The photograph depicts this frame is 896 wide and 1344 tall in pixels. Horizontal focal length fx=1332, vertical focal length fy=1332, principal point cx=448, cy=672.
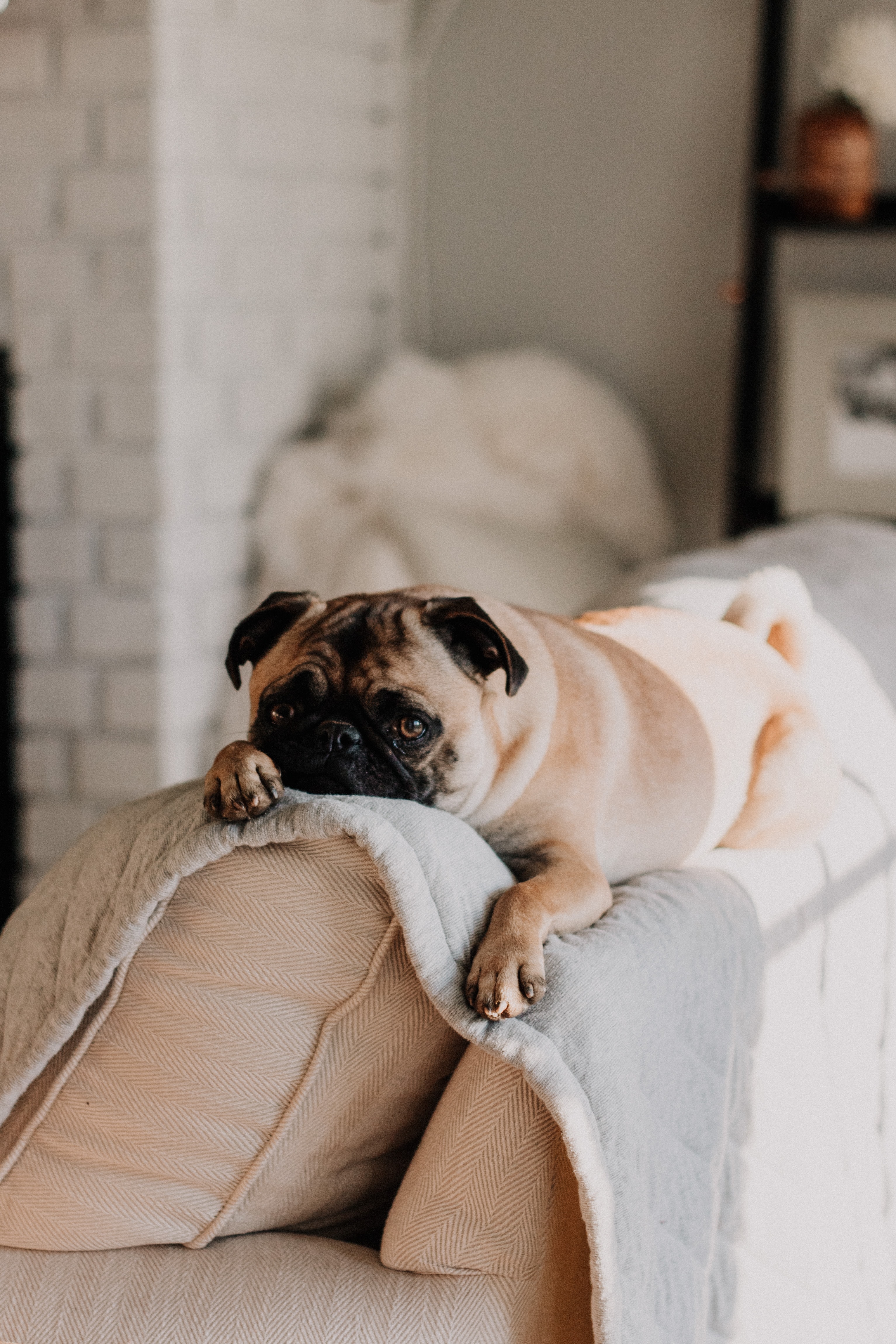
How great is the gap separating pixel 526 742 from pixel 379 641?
0.56ft

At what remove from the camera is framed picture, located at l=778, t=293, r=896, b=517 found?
9.43 ft

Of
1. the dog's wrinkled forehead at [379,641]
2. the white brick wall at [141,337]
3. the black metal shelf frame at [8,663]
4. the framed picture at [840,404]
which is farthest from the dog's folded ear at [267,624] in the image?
the framed picture at [840,404]

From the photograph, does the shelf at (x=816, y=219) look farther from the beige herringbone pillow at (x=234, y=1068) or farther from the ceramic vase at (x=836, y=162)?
the beige herringbone pillow at (x=234, y=1068)

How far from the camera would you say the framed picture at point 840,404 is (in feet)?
9.43

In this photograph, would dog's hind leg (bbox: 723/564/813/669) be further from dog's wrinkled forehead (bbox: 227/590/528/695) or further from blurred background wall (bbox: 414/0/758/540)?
blurred background wall (bbox: 414/0/758/540)

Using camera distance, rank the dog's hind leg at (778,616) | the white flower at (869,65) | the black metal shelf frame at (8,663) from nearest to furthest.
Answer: the dog's hind leg at (778,616)
the black metal shelf frame at (8,663)
the white flower at (869,65)

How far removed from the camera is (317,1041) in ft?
3.14

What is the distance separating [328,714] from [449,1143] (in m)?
0.38

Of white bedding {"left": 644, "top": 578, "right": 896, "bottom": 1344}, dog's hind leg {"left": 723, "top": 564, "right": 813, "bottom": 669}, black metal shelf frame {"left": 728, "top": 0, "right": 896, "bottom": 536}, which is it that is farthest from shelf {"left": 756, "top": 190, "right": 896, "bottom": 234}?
white bedding {"left": 644, "top": 578, "right": 896, "bottom": 1344}

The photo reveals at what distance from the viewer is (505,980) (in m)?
0.91

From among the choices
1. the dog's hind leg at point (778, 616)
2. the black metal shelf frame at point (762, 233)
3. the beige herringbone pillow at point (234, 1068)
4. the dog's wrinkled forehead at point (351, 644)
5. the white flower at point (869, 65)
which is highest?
the white flower at point (869, 65)

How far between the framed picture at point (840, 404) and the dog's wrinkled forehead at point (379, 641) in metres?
1.91

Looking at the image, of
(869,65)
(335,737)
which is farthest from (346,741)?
(869,65)

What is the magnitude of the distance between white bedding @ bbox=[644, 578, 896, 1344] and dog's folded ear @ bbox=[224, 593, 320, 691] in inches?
19.2
